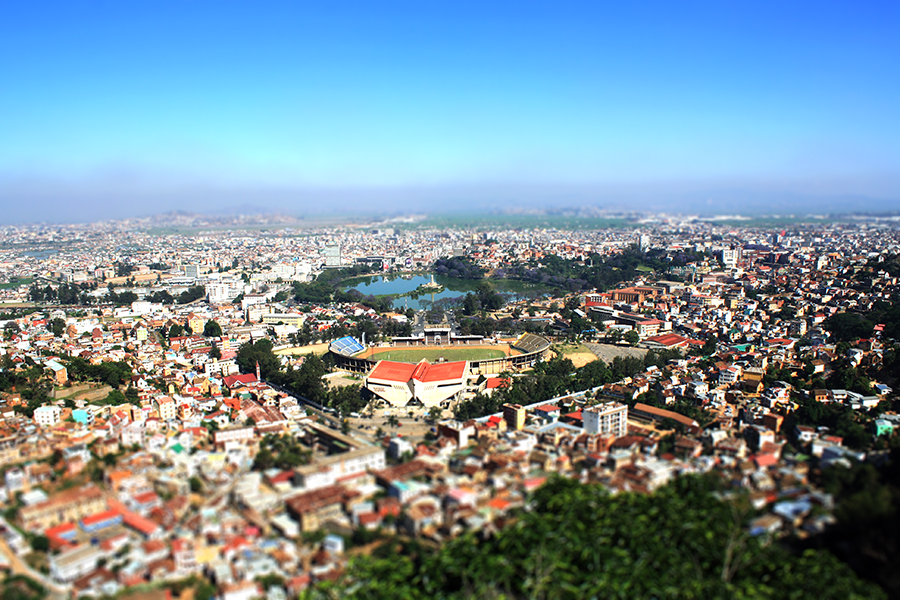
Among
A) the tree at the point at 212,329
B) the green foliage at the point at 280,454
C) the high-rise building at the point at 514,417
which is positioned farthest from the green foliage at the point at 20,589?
the tree at the point at 212,329

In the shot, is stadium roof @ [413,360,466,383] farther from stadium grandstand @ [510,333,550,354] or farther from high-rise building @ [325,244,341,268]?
high-rise building @ [325,244,341,268]

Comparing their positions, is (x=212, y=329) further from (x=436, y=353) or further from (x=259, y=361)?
(x=436, y=353)

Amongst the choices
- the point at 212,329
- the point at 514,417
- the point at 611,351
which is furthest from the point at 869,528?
the point at 212,329

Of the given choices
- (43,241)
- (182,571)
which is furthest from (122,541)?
(43,241)

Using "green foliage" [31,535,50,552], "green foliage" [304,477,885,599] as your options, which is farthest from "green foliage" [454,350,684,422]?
"green foliage" [31,535,50,552]

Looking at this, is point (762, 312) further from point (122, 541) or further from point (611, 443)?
point (122, 541)

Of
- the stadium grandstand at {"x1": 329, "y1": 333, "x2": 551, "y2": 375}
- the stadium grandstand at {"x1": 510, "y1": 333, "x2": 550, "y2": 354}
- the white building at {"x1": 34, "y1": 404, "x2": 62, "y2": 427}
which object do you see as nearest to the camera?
the white building at {"x1": 34, "y1": 404, "x2": 62, "y2": 427}

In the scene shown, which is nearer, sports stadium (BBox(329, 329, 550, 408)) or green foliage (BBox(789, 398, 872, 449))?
green foliage (BBox(789, 398, 872, 449))
